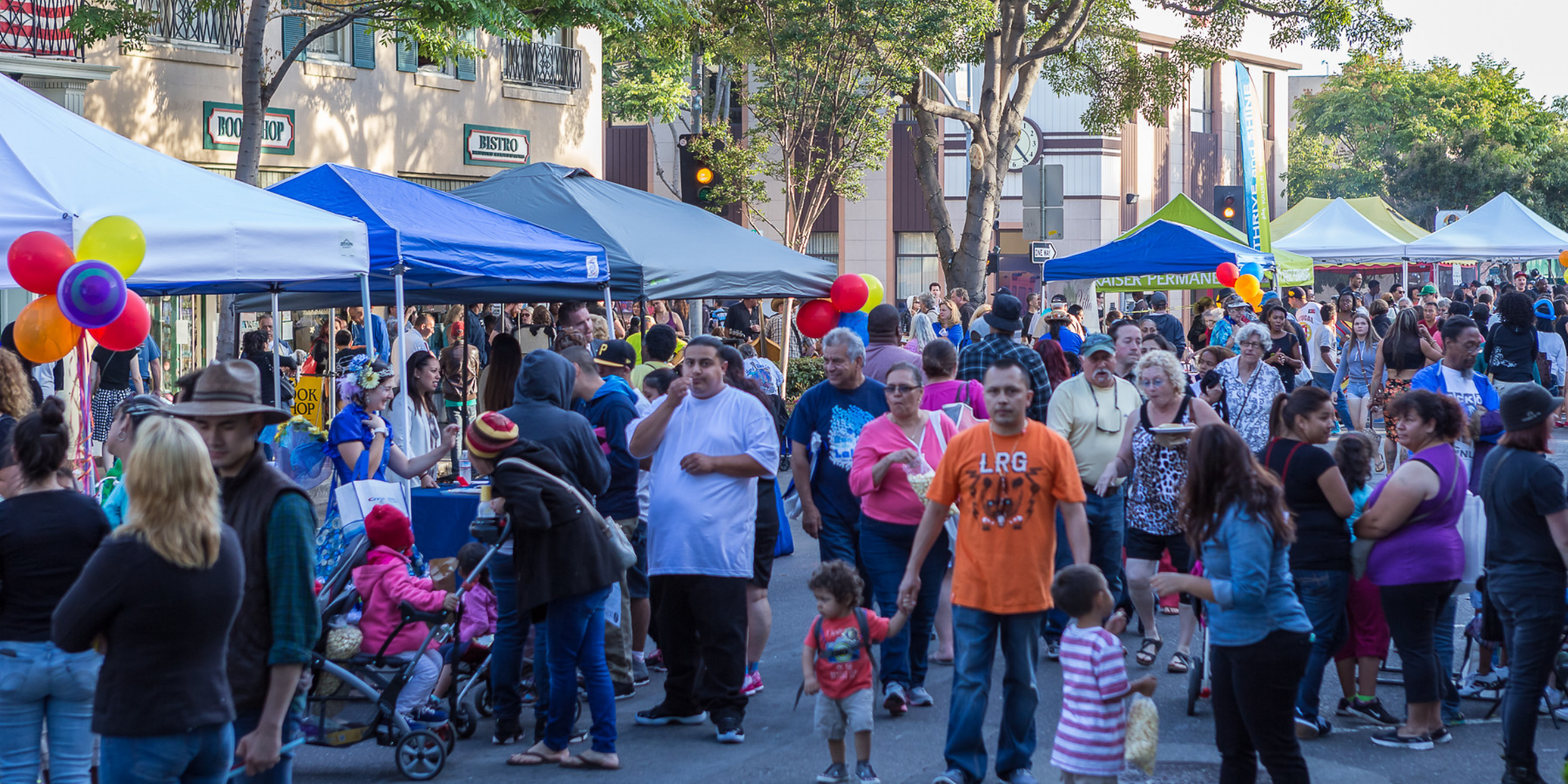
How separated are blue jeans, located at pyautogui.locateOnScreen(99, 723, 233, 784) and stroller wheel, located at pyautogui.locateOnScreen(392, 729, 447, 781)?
90.9 inches

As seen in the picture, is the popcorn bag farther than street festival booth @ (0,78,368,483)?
No

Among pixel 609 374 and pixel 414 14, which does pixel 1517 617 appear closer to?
pixel 609 374

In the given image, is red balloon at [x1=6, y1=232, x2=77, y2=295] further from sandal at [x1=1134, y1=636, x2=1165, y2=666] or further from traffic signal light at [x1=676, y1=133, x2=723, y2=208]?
traffic signal light at [x1=676, y1=133, x2=723, y2=208]

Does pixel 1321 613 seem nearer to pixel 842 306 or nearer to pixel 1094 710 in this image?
pixel 1094 710

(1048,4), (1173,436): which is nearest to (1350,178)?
(1048,4)

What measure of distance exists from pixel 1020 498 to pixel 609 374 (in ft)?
9.81

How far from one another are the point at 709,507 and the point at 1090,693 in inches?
78.2

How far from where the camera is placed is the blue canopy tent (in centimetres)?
1922

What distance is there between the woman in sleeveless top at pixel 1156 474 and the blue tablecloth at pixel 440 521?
11.4ft

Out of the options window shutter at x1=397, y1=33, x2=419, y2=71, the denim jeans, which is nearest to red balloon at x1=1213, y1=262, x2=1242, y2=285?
window shutter at x1=397, y1=33, x2=419, y2=71

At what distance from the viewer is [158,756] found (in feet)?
11.6

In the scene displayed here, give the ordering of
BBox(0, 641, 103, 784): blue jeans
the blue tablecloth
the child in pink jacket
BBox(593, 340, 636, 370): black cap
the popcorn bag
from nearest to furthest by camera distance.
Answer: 1. BBox(0, 641, 103, 784): blue jeans
2. the popcorn bag
3. the child in pink jacket
4. BBox(593, 340, 636, 370): black cap
5. the blue tablecloth

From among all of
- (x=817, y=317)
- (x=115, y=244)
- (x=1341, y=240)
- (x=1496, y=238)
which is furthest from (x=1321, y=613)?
(x=1496, y=238)

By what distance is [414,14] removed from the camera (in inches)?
607
